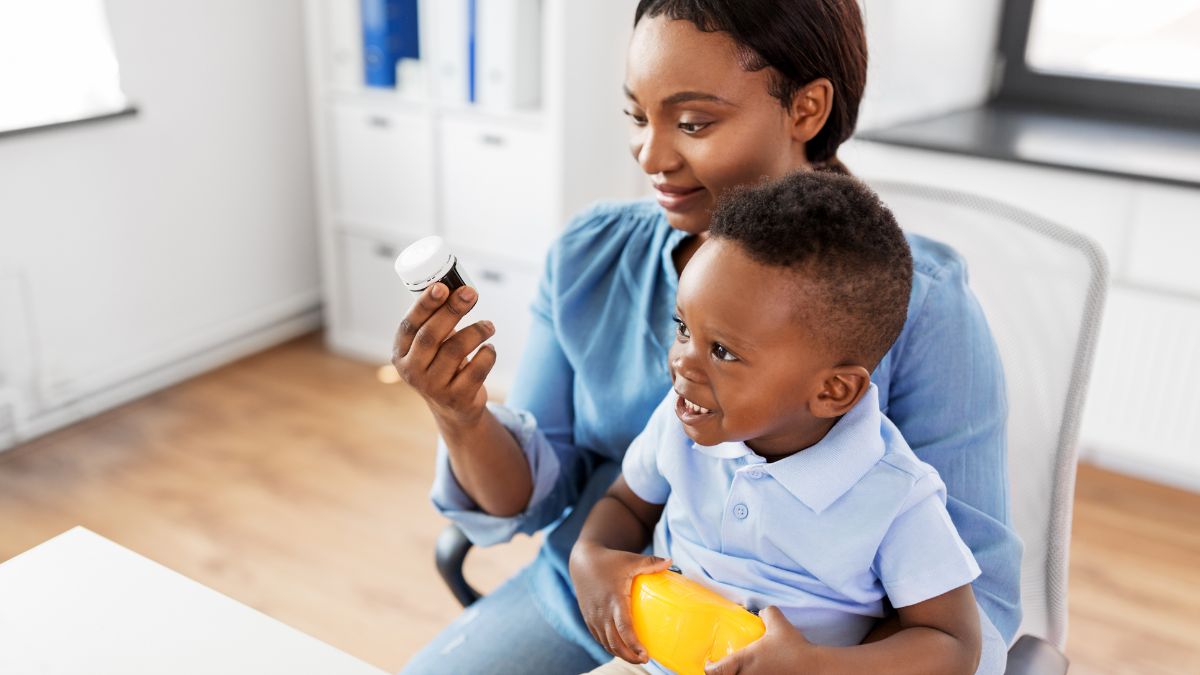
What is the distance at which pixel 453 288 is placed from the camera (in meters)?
0.93

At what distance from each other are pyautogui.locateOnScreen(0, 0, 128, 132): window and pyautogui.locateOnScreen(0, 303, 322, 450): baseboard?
0.72m

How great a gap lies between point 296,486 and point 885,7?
184 centimetres

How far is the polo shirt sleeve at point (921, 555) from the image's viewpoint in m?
0.88

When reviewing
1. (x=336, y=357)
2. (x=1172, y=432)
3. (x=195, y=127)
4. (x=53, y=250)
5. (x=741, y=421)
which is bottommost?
(x=336, y=357)

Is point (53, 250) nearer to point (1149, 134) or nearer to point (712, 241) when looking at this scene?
point (712, 241)

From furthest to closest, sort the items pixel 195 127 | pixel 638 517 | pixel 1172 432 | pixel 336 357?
pixel 336 357, pixel 195 127, pixel 1172 432, pixel 638 517

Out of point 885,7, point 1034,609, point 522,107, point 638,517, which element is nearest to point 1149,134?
point 885,7

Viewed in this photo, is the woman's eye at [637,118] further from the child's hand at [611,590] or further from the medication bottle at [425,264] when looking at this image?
the child's hand at [611,590]

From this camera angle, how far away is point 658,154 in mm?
1088

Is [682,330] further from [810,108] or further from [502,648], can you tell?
[502,648]

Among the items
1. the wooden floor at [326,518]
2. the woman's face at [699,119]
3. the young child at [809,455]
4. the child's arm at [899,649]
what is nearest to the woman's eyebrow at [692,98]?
the woman's face at [699,119]

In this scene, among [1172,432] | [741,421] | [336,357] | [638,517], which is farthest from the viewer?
[336,357]

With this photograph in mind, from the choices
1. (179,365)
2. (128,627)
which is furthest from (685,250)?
(179,365)

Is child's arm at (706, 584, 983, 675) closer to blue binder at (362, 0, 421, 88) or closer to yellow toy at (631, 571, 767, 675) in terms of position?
yellow toy at (631, 571, 767, 675)
